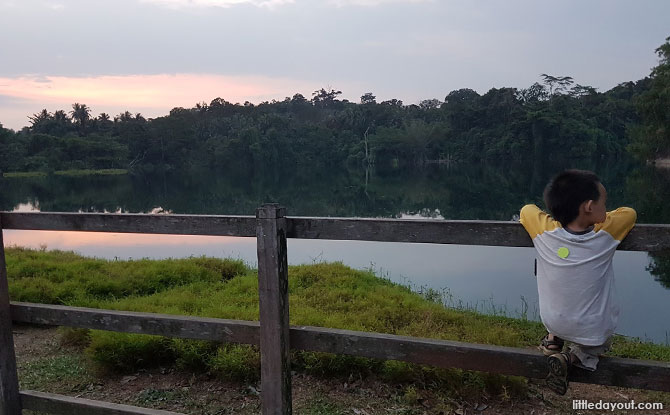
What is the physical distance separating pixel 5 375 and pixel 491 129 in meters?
72.8

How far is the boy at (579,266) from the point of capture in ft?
7.00

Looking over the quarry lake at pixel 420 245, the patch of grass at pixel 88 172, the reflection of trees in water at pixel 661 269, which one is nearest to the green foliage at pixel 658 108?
the quarry lake at pixel 420 245

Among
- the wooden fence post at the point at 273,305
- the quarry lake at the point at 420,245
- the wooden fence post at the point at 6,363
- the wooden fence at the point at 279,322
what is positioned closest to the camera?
the wooden fence at the point at 279,322

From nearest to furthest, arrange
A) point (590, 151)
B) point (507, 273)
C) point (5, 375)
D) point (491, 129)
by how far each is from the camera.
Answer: point (5, 375), point (507, 273), point (590, 151), point (491, 129)

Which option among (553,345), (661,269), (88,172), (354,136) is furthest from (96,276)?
(354,136)

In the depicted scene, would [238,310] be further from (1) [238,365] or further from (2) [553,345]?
(2) [553,345]

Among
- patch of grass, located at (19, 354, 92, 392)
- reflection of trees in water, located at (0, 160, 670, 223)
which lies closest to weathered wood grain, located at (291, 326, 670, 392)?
patch of grass, located at (19, 354, 92, 392)

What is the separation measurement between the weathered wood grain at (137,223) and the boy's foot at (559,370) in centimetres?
141

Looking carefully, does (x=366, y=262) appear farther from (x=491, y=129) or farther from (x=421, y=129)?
(x=421, y=129)

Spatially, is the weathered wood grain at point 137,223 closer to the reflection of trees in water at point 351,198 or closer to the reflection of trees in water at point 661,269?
the reflection of trees in water at point 661,269

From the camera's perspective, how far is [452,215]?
1017 inches

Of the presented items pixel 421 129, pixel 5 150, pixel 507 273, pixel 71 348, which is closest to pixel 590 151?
pixel 421 129

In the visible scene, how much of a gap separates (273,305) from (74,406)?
4.32 feet

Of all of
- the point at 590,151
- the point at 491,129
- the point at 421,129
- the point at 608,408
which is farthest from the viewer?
the point at 421,129
